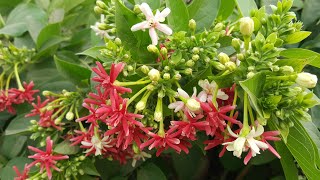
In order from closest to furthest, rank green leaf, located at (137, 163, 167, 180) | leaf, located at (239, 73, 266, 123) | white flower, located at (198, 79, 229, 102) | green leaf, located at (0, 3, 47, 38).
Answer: leaf, located at (239, 73, 266, 123)
white flower, located at (198, 79, 229, 102)
green leaf, located at (137, 163, 167, 180)
green leaf, located at (0, 3, 47, 38)

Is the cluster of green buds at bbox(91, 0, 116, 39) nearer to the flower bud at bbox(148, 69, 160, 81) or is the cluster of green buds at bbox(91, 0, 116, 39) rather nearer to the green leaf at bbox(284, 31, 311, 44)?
the flower bud at bbox(148, 69, 160, 81)

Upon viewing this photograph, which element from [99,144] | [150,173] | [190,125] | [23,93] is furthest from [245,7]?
[23,93]

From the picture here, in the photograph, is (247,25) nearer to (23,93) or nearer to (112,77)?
(112,77)

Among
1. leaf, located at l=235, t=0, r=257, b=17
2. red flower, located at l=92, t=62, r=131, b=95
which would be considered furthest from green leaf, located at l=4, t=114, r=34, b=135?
leaf, located at l=235, t=0, r=257, b=17

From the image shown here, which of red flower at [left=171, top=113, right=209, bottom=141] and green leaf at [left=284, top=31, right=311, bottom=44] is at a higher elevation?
green leaf at [left=284, top=31, right=311, bottom=44]

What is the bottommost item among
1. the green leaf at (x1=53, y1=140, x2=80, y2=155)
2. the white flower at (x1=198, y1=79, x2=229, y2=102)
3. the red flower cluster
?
the green leaf at (x1=53, y1=140, x2=80, y2=155)

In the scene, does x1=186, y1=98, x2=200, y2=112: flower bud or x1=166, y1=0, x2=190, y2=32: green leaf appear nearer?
x1=186, y1=98, x2=200, y2=112: flower bud

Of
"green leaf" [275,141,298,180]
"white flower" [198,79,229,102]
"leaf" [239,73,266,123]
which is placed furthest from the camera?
"green leaf" [275,141,298,180]
